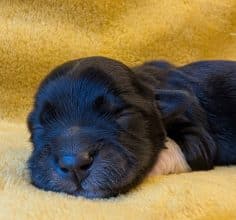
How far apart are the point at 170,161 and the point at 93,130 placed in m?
0.33

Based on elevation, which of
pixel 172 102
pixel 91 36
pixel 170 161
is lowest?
pixel 91 36

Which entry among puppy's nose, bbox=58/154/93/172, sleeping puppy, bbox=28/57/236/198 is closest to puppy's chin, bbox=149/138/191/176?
sleeping puppy, bbox=28/57/236/198

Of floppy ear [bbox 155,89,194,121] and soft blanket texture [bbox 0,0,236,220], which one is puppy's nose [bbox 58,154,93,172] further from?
soft blanket texture [bbox 0,0,236,220]

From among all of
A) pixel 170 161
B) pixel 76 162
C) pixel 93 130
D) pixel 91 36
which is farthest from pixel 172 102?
pixel 91 36

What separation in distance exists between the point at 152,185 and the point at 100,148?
0.18m

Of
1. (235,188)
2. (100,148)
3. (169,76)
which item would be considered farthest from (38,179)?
(169,76)

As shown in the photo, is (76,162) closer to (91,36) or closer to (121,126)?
(121,126)

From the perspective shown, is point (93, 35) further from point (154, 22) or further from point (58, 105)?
point (58, 105)

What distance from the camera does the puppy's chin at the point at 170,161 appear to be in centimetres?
165

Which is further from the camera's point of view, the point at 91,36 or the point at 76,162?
the point at 91,36

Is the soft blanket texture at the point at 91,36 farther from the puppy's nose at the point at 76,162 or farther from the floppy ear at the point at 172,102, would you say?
the puppy's nose at the point at 76,162

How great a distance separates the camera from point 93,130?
1.44 m

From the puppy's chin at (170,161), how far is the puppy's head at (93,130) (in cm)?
4

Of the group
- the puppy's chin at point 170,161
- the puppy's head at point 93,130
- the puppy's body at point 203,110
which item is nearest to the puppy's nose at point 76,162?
the puppy's head at point 93,130
